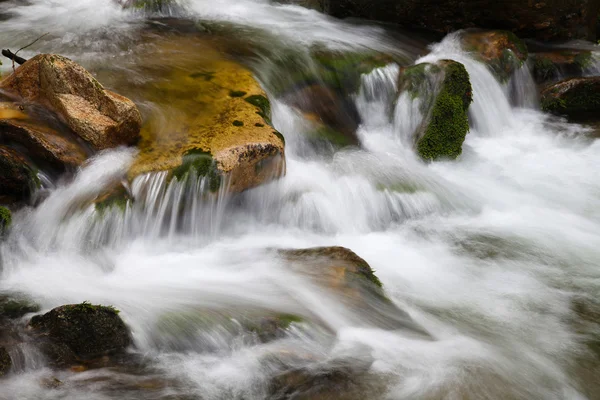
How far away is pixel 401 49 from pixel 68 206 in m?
6.60

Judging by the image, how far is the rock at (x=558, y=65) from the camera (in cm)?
1056

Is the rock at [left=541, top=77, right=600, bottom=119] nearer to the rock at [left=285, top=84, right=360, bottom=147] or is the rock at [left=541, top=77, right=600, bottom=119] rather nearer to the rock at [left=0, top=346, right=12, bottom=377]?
the rock at [left=285, top=84, right=360, bottom=147]

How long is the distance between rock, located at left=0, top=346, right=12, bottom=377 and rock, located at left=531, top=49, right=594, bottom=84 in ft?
31.4

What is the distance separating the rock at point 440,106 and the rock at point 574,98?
2.12 meters

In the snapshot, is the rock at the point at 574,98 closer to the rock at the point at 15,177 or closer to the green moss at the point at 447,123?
the green moss at the point at 447,123

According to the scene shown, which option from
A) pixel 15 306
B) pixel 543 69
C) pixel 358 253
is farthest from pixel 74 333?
pixel 543 69

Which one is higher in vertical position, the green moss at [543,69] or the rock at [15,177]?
the green moss at [543,69]

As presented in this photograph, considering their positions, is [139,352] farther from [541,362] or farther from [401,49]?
[401,49]

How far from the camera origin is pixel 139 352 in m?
4.42

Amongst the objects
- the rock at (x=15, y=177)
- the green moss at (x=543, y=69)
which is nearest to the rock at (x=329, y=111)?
the rock at (x=15, y=177)

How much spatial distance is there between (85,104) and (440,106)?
16.1 feet

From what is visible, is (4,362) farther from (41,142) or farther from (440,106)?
(440,106)

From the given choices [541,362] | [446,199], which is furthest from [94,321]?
[446,199]

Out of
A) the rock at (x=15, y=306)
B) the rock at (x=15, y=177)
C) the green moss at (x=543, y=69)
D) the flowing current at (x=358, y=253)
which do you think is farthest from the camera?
the green moss at (x=543, y=69)
